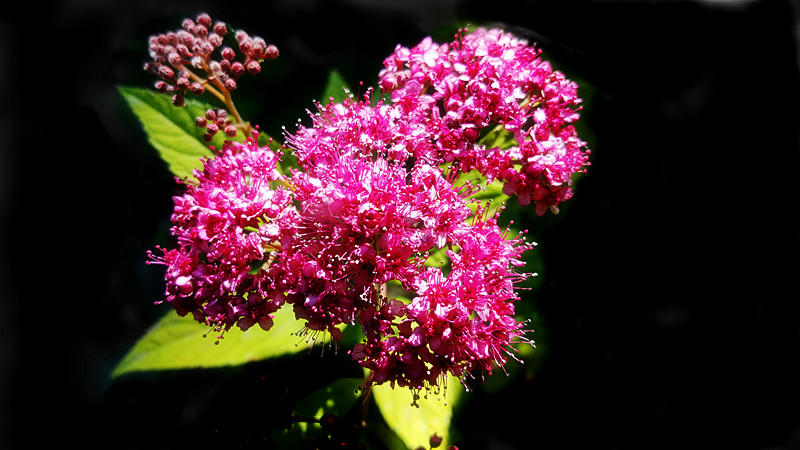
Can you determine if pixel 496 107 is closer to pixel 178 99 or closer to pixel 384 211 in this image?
pixel 384 211

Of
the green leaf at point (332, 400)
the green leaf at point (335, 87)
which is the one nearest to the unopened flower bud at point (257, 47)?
the green leaf at point (335, 87)

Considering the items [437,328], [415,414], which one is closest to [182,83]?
[437,328]

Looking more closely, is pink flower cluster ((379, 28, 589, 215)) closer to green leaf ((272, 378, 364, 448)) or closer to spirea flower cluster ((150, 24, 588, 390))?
spirea flower cluster ((150, 24, 588, 390))

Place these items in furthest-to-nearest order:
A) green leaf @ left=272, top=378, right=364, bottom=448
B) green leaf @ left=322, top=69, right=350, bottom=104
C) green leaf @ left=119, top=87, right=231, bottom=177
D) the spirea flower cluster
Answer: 1. green leaf @ left=322, top=69, right=350, bottom=104
2. green leaf @ left=119, top=87, right=231, bottom=177
3. green leaf @ left=272, top=378, right=364, bottom=448
4. the spirea flower cluster

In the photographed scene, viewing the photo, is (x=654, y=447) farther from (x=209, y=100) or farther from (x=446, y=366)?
(x=209, y=100)

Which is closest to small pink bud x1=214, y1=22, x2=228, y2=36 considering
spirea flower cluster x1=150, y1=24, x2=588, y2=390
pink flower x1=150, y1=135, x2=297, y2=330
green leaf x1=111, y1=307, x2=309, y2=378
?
spirea flower cluster x1=150, y1=24, x2=588, y2=390

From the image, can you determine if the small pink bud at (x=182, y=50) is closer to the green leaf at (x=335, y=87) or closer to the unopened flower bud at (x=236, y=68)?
the unopened flower bud at (x=236, y=68)
